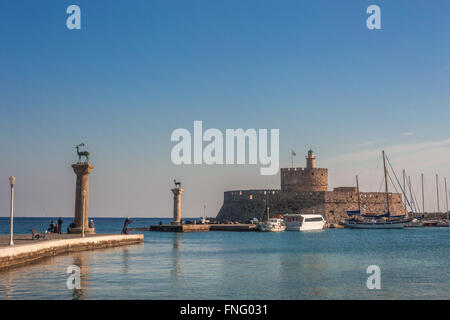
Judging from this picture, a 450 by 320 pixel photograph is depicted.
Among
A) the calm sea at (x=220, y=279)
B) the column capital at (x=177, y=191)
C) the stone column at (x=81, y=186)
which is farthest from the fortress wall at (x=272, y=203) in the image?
the calm sea at (x=220, y=279)

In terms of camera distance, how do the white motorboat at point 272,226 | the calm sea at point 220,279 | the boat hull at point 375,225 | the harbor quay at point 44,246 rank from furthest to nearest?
the boat hull at point 375,225 → the white motorboat at point 272,226 → the harbor quay at point 44,246 → the calm sea at point 220,279

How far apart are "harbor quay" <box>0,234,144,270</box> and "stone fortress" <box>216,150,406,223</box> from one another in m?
36.0

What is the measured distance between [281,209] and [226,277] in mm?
48989

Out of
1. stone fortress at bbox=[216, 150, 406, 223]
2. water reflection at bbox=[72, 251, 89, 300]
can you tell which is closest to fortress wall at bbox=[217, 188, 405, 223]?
stone fortress at bbox=[216, 150, 406, 223]

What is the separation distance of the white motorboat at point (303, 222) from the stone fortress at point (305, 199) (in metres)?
4.22

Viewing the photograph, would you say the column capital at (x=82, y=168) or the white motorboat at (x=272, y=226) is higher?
the column capital at (x=82, y=168)

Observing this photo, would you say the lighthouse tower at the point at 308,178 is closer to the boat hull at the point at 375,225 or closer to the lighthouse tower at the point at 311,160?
the lighthouse tower at the point at 311,160

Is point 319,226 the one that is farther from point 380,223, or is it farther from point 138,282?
point 138,282

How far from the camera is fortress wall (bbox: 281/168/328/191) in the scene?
65.9 metres

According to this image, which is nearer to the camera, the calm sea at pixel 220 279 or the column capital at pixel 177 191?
the calm sea at pixel 220 279

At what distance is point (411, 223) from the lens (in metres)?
73.4

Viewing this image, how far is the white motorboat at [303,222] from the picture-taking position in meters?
57.4

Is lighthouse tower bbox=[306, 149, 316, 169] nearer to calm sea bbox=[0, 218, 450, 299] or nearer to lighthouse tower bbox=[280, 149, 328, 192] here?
lighthouse tower bbox=[280, 149, 328, 192]
